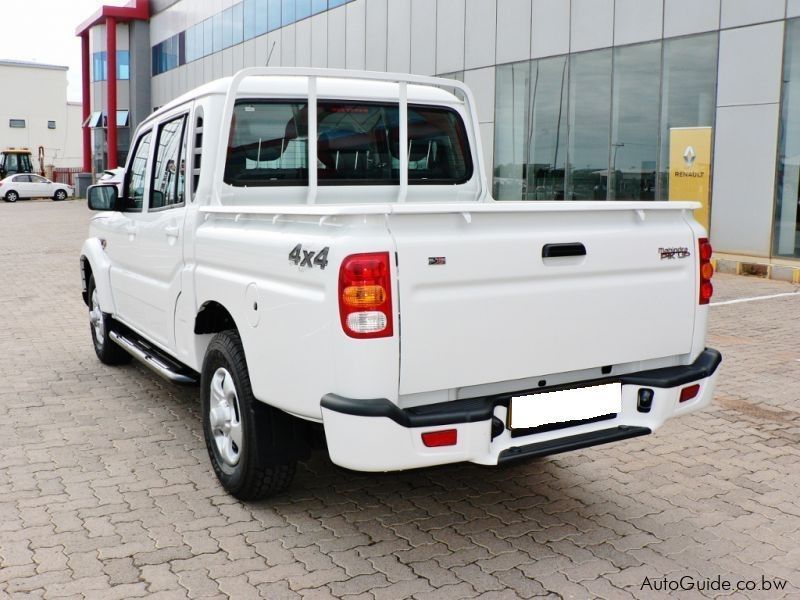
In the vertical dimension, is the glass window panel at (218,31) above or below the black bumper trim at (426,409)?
above

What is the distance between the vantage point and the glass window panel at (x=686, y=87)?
14289mm

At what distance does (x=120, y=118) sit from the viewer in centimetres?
4494

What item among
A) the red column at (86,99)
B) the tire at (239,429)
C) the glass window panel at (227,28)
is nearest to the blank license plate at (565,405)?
the tire at (239,429)

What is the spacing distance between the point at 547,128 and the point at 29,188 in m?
32.7

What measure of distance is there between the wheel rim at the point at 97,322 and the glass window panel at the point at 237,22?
86.6ft

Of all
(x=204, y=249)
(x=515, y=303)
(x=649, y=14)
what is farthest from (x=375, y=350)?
(x=649, y=14)

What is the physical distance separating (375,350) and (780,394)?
13.9ft

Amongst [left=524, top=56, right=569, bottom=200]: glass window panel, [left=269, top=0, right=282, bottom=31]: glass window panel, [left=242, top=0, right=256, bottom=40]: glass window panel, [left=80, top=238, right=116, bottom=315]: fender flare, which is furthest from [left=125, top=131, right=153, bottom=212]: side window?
[left=242, top=0, right=256, bottom=40]: glass window panel

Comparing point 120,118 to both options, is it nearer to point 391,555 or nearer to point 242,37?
point 242,37

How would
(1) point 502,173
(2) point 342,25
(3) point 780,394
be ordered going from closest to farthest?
(3) point 780,394, (1) point 502,173, (2) point 342,25

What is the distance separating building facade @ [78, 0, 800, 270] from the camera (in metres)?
13.5

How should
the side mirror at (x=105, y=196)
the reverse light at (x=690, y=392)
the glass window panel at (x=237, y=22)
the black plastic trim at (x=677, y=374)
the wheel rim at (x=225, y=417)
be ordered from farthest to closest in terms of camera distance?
1. the glass window panel at (x=237, y=22)
2. the side mirror at (x=105, y=196)
3. the wheel rim at (x=225, y=417)
4. the reverse light at (x=690, y=392)
5. the black plastic trim at (x=677, y=374)

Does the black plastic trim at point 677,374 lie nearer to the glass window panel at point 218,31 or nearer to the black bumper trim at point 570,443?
the black bumper trim at point 570,443

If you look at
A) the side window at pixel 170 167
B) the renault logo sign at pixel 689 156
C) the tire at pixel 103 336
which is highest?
the renault logo sign at pixel 689 156
